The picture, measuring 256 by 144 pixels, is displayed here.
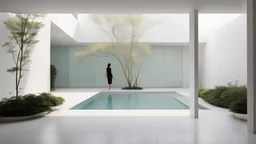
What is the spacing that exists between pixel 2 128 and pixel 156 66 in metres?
11.3

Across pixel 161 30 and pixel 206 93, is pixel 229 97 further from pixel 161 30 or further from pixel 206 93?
pixel 161 30

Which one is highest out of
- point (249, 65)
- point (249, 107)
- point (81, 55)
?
point (81, 55)

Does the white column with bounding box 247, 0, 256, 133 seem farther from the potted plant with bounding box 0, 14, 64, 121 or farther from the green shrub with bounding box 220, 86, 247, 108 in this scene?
the potted plant with bounding box 0, 14, 64, 121

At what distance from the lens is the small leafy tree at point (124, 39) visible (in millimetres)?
12332

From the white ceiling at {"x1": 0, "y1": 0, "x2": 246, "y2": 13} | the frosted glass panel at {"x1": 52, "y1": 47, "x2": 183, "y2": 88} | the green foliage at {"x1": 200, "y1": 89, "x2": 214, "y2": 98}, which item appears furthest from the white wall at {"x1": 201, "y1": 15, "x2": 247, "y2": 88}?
the white ceiling at {"x1": 0, "y1": 0, "x2": 246, "y2": 13}

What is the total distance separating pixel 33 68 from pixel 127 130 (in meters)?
6.34

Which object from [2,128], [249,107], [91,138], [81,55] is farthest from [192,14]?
[81,55]

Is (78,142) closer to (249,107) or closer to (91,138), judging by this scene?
(91,138)

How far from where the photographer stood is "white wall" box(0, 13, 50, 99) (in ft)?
21.2

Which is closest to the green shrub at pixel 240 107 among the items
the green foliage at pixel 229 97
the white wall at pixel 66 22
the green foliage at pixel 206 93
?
the green foliage at pixel 229 97

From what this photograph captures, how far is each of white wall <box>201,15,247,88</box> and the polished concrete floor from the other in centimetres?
428

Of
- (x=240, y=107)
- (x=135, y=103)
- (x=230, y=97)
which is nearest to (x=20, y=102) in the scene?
(x=135, y=103)

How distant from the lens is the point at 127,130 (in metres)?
3.98

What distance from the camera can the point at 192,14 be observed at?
526 cm
